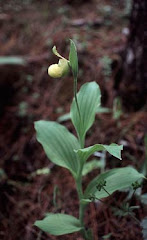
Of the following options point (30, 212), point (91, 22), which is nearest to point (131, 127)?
point (30, 212)

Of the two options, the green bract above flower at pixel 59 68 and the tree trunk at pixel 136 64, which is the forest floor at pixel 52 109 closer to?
the tree trunk at pixel 136 64

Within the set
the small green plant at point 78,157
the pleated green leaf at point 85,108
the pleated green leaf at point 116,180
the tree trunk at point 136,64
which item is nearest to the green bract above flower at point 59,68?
the small green plant at point 78,157

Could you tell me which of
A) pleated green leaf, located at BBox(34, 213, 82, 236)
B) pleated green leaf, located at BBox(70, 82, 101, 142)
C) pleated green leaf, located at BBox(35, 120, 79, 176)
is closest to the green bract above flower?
pleated green leaf, located at BBox(70, 82, 101, 142)

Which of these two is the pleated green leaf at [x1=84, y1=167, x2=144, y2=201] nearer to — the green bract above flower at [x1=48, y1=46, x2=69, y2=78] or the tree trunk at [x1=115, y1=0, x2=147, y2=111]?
the green bract above flower at [x1=48, y1=46, x2=69, y2=78]

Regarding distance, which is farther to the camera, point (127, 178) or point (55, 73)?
point (127, 178)

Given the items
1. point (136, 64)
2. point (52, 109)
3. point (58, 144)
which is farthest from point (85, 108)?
Result: point (52, 109)

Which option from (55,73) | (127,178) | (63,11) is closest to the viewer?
(55,73)

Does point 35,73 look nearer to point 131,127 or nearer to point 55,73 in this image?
point 131,127
